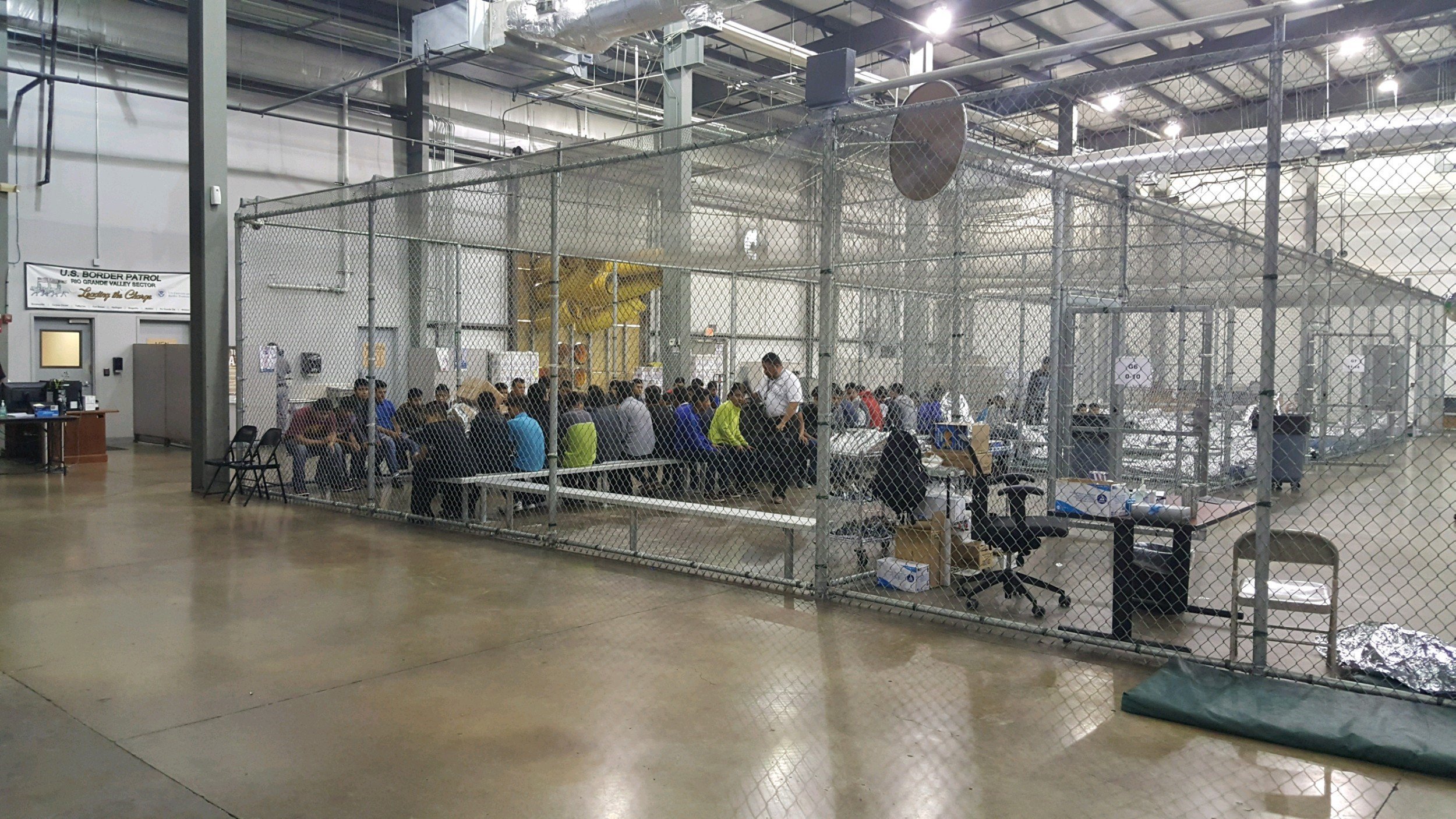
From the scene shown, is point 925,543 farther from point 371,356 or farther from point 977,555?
point 371,356

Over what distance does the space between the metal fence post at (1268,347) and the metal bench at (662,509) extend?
8.30 feet

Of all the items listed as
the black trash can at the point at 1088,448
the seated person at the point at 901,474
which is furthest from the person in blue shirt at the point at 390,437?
the black trash can at the point at 1088,448

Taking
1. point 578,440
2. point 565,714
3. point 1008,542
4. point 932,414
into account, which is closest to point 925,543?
point 1008,542

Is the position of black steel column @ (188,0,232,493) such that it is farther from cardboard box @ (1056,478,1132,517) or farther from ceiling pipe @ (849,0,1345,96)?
cardboard box @ (1056,478,1132,517)

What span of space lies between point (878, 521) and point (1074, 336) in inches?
134

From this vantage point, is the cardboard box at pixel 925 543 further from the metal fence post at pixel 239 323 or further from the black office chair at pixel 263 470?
the metal fence post at pixel 239 323

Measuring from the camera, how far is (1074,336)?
9.15 metres

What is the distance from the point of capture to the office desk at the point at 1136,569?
507cm

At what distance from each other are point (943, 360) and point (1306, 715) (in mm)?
7997

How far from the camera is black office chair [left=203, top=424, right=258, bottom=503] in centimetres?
968

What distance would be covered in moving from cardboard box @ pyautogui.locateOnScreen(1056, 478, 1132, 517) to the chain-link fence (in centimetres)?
4

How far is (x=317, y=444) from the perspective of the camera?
10055mm

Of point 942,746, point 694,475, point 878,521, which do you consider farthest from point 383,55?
point 942,746

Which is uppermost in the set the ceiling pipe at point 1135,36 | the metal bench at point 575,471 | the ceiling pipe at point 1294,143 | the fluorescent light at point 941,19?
the fluorescent light at point 941,19
